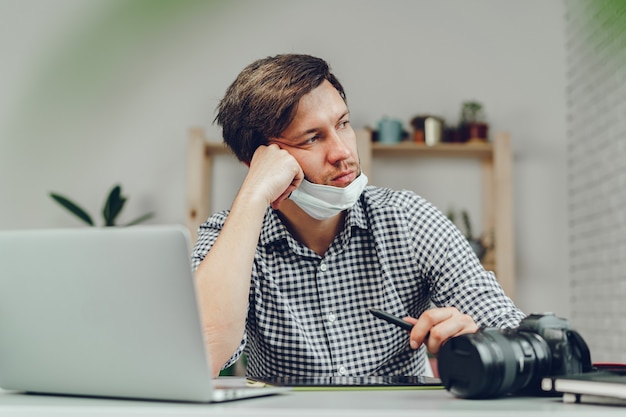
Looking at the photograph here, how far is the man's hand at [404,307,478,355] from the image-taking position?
93 centimetres

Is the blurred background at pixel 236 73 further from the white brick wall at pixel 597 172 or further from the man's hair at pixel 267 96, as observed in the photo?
the man's hair at pixel 267 96

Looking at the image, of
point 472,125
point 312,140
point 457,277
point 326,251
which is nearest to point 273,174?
point 312,140

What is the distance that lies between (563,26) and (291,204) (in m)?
2.82

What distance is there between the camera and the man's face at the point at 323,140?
1442mm

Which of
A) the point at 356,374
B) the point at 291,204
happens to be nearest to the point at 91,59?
the point at 291,204

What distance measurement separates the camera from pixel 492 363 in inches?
29.0

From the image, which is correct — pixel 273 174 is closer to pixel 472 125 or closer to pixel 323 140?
pixel 323 140

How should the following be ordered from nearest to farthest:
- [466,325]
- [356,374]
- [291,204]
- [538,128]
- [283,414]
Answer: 1. [283,414]
2. [466,325]
3. [356,374]
4. [291,204]
5. [538,128]

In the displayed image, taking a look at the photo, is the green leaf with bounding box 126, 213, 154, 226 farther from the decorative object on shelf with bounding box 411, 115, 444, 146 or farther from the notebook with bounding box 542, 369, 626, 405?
the notebook with bounding box 542, 369, 626, 405

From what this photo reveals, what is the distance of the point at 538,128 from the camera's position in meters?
3.85

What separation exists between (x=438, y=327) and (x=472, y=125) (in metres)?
2.87

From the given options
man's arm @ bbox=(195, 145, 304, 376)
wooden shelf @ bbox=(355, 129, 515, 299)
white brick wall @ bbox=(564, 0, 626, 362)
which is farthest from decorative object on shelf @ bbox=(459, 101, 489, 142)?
man's arm @ bbox=(195, 145, 304, 376)

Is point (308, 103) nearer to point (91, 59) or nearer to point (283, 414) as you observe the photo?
point (283, 414)

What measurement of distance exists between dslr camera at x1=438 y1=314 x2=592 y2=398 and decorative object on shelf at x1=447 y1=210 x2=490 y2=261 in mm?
2795
